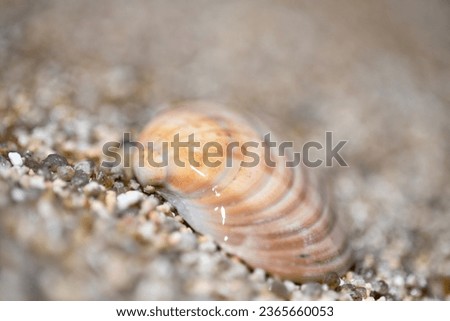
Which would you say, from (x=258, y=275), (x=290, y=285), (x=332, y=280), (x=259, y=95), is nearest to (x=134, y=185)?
(x=258, y=275)

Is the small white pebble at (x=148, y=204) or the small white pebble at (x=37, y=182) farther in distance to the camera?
the small white pebble at (x=148, y=204)

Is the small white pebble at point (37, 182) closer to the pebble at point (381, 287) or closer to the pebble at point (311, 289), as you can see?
the pebble at point (311, 289)

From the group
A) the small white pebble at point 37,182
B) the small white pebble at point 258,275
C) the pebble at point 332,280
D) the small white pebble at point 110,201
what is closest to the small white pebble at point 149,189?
the small white pebble at point 110,201

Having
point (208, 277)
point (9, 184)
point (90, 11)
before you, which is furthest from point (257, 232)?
point (90, 11)

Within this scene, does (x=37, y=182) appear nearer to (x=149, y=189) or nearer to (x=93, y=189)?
(x=93, y=189)

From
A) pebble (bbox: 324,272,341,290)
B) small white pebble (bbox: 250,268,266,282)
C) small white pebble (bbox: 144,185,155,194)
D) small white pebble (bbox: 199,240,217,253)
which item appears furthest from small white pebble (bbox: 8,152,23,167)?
pebble (bbox: 324,272,341,290)

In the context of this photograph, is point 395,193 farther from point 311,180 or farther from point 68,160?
point 68,160
